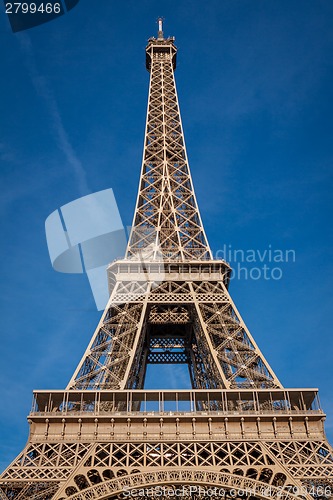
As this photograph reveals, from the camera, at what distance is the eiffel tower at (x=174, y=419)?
23.6 m

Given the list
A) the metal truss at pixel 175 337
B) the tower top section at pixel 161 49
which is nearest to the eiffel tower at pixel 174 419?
the metal truss at pixel 175 337

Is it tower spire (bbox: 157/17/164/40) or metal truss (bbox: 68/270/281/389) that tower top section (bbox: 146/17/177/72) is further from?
metal truss (bbox: 68/270/281/389)

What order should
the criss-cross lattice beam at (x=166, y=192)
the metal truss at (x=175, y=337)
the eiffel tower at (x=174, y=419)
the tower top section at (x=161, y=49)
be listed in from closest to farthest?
the eiffel tower at (x=174, y=419) < the metal truss at (x=175, y=337) < the criss-cross lattice beam at (x=166, y=192) < the tower top section at (x=161, y=49)

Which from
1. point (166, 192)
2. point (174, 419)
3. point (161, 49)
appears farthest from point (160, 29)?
point (174, 419)

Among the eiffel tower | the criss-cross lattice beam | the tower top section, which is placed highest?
the tower top section

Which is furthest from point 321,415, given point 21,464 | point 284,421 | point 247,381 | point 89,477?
point 21,464

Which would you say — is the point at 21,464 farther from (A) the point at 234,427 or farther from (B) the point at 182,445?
(A) the point at 234,427

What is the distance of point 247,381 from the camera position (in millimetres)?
29141

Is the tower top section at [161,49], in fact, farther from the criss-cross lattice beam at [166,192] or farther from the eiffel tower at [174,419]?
the eiffel tower at [174,419]

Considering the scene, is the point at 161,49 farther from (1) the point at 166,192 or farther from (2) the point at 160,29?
(1) the point at 166,192

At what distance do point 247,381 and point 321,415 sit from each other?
13.7ft

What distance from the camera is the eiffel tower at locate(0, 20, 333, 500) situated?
23.6m

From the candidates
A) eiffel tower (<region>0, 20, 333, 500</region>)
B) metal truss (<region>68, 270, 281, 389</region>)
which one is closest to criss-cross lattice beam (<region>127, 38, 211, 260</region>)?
eiffel tower (<region>0, 20, 333, 500</region>)

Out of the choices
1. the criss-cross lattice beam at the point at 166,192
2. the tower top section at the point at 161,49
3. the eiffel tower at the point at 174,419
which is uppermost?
the tower top section at the point at 161,49
